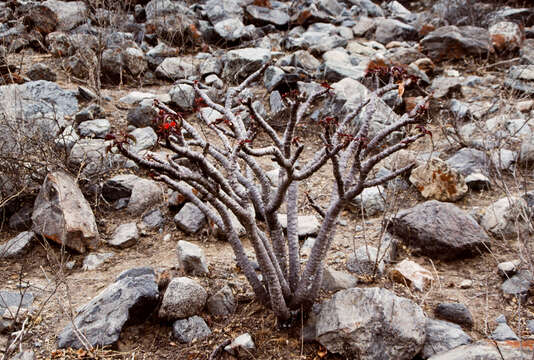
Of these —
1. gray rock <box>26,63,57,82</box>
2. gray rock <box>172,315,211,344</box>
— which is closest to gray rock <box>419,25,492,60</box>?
gray rock <box>26,63,57,82</box>

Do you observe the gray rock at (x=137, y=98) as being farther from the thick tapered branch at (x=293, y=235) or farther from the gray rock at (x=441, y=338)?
the gray rock at (x=441, y=338)

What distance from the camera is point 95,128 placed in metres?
4.35

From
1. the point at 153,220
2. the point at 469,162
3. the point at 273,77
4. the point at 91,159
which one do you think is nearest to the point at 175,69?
the point at 273,77

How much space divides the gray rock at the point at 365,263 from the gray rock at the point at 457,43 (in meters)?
4.60

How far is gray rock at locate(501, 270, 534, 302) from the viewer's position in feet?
8.46

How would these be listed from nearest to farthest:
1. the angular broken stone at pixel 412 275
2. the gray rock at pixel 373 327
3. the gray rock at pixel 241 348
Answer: the gray rock at pixel 373 327 < the gray rock at pixel 241 348 < the angular broken stone at pixel 412 275

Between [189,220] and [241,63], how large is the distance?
3.07 metres

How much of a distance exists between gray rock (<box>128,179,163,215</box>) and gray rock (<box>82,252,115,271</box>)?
1.86ft

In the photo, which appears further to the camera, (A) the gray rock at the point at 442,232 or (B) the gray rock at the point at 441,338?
(A) the gray rock at the point at 442,232

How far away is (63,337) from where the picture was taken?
227 centimetres

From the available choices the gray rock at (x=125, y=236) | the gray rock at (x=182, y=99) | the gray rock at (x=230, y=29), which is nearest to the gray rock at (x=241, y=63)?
the gray rock at (x=182, y=99)

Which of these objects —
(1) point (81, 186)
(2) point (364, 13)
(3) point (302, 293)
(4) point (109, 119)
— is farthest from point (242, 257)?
(2) point (364, 13)

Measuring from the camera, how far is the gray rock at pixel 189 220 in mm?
3422

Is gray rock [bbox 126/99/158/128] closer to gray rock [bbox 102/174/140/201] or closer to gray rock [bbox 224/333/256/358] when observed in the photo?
gray rock [bbox 102/174/140/201]
